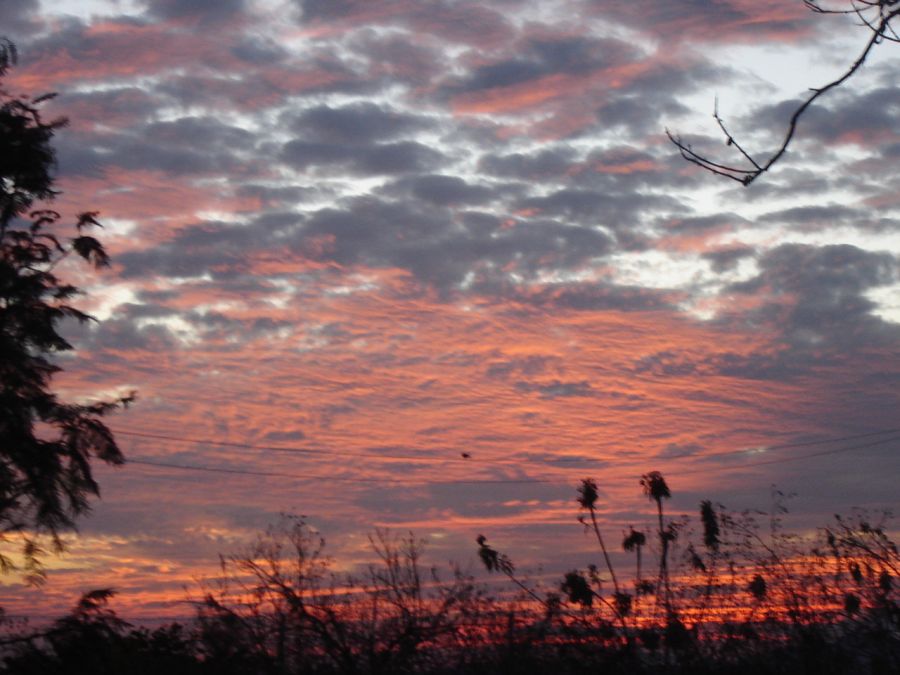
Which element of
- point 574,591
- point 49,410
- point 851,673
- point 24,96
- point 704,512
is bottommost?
point 851,673

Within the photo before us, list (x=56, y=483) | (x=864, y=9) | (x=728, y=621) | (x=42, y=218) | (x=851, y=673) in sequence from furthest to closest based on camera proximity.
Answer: (x=42, y=218) < (x=56, y=483) < (x=728, y=621) < (x=851, y=673) < (x=864, y=9)

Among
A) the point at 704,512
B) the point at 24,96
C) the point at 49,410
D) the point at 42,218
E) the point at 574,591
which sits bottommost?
the point at 574,591

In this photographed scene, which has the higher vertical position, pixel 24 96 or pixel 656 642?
pixel 24 96

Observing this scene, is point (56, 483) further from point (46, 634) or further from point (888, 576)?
point (888, 576)

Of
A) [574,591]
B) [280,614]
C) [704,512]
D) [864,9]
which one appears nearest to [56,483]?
[280,614]

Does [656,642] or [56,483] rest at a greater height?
[56,483]

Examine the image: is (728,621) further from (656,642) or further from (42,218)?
(42,218)

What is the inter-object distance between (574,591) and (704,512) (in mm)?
3152

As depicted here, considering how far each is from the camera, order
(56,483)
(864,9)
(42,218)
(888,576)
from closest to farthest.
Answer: (864,9)
(888,576)
(56,483)
(42,218)

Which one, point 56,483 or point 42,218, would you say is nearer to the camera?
point 56,483

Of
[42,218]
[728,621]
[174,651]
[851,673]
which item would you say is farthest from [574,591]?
[42,218]

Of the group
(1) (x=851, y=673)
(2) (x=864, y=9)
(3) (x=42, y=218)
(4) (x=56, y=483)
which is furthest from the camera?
(3) (x=42, y=218)

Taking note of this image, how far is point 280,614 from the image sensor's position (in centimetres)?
1647

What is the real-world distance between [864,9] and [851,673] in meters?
14.1
